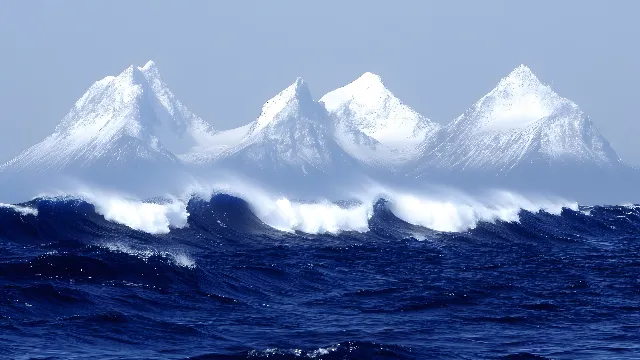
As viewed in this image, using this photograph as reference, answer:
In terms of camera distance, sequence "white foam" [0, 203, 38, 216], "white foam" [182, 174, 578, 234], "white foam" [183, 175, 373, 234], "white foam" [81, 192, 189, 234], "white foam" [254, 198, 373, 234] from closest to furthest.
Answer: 1. "white foam" [0, 203, 38, 216]
2. "white foam" [81, 192, 189, 234]
3. "white foam" [254, 198, 373, 234]
4. "white foam" [183, 175, 373, 234]
5. "white foam" [182, 174, 578, 234]

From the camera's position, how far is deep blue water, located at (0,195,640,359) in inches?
1318

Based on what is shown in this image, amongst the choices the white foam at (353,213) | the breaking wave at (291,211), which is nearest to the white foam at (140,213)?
the breaking wave at (291,211)

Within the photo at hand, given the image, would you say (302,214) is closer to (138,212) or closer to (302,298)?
(138,212)

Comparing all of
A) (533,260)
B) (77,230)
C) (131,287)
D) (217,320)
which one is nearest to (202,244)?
(77,230)

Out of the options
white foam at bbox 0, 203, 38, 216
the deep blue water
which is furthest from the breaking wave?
the deep blue water

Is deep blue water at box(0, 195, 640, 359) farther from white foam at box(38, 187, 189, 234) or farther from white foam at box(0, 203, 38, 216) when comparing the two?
white foam at box(38, 187, 189, 234)

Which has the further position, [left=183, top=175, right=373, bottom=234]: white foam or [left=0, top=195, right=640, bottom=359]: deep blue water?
[left=183, top=175, right=373, bottom=234]: white foam

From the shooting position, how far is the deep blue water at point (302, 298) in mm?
33469

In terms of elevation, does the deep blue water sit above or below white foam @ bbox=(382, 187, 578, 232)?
below

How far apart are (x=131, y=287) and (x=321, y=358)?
42.9ft

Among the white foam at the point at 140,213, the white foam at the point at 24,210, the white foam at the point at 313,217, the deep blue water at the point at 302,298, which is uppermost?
the white foam at the point at 313,217

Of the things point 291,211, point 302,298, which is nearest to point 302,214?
point 291,211

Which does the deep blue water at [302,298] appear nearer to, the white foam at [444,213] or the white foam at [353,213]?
the white foam at [353,213]

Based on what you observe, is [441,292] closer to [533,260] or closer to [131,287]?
[131,287]
